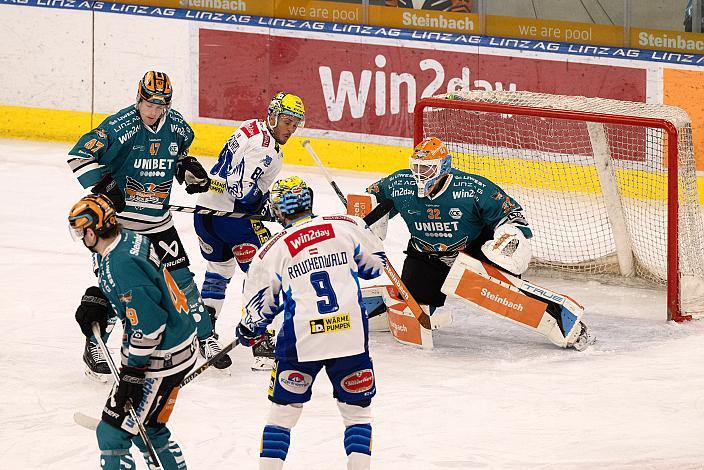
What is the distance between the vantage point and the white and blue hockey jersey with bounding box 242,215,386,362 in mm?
4613

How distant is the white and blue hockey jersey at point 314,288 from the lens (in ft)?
15.1

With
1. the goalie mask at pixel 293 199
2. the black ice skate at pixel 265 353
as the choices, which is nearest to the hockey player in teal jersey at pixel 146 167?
the black ice skate at pixel 265 353

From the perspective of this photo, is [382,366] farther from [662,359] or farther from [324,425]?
[662,359]

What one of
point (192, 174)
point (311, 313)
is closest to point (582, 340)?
point (192, 174)

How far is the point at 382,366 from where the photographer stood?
647 cm

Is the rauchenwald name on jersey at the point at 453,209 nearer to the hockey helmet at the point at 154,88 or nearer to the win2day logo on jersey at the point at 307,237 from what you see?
the hockey helmet at the point at 154,88

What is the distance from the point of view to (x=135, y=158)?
6.12 meters

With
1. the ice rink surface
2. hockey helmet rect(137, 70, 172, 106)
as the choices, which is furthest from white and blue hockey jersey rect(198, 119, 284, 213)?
the ice rink surface

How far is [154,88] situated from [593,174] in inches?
118

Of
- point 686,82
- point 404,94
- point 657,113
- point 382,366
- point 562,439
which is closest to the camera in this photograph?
point 562,439

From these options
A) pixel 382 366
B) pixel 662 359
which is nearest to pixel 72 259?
pixel 382 366

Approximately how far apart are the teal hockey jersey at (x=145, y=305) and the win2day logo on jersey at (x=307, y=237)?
0.42 metres

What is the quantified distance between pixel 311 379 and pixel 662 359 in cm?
240

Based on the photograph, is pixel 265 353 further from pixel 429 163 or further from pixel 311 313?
pixel 311 313
